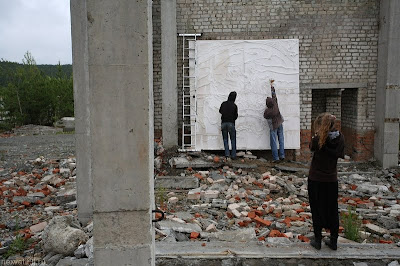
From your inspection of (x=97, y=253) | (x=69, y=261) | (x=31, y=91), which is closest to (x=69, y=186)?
(x=69, y=261)

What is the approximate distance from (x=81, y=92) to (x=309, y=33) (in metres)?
7.94

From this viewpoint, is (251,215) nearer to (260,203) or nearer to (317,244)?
(260,203)

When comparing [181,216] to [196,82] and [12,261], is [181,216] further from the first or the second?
[196,82]

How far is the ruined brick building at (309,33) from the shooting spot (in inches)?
438

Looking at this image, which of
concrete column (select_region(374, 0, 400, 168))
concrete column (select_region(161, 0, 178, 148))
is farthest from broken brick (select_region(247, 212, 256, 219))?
concrete column (select_region(374, 0, 400, 168))

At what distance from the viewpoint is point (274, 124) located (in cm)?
1053

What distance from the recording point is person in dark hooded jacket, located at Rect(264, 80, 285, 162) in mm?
10438

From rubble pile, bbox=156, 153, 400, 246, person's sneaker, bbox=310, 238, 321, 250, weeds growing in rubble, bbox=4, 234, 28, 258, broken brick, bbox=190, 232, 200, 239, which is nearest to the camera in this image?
person's sneaker, bbox=310, 238, 321, 250

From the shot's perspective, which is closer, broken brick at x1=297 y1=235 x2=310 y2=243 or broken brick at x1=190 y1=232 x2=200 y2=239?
broken brick at x1=297 y1=235 x2=310 y2=243

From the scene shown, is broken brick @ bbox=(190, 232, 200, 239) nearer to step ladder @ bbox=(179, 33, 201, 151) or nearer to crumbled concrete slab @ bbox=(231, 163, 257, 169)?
crumbled concrete slab @ bbox=(231, 163, 257, 169)

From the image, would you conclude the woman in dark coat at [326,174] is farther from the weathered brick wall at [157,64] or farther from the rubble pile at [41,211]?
the weathered brick wall at [157,64]

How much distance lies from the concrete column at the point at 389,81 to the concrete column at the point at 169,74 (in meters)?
6.12

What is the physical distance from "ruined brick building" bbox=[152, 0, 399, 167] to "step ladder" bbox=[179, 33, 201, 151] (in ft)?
0.60

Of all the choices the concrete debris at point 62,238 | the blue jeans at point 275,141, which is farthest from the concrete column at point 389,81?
the concrete debris at point 62,238
